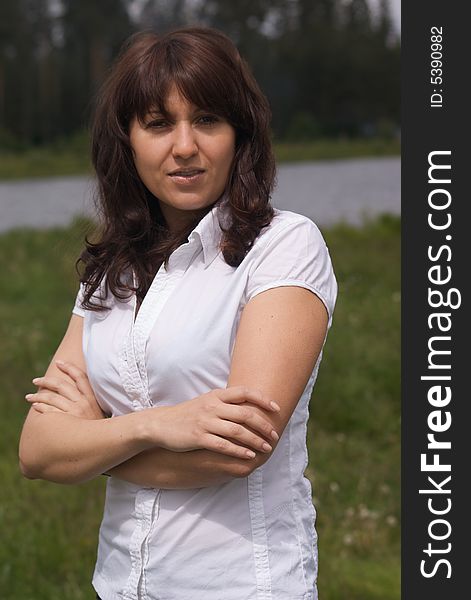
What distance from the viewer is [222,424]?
1.98 meters

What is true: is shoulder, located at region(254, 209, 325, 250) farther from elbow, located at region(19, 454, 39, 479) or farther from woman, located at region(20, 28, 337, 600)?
elbow, located at region(19, 454, 39, 479)

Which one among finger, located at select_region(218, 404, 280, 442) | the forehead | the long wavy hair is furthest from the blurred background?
finger, located at select_region(218, 404, 280, 442)

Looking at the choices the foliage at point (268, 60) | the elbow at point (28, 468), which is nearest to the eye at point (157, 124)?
the elbow at point (28, 468)

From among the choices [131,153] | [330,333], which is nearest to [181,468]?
[131,153]

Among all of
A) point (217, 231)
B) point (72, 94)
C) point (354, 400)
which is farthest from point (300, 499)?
point (72, 94)

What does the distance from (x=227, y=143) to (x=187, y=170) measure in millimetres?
106

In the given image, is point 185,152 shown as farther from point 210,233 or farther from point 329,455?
point 329,455

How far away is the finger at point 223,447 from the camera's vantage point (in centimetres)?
198

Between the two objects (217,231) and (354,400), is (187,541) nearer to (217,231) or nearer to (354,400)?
Answer: (217,231)

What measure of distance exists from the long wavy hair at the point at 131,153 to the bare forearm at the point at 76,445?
0.28 metres

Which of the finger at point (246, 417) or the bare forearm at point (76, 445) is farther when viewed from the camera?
the bare forearm at point (76, 445)

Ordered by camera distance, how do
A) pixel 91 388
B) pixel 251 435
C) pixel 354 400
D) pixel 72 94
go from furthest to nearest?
pixel 72 94, pixel 354 400, pixel 91 388, pixel 251 435

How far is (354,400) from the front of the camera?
19.2 ft

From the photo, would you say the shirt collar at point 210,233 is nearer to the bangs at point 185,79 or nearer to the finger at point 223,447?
the bangs at point 185,79
